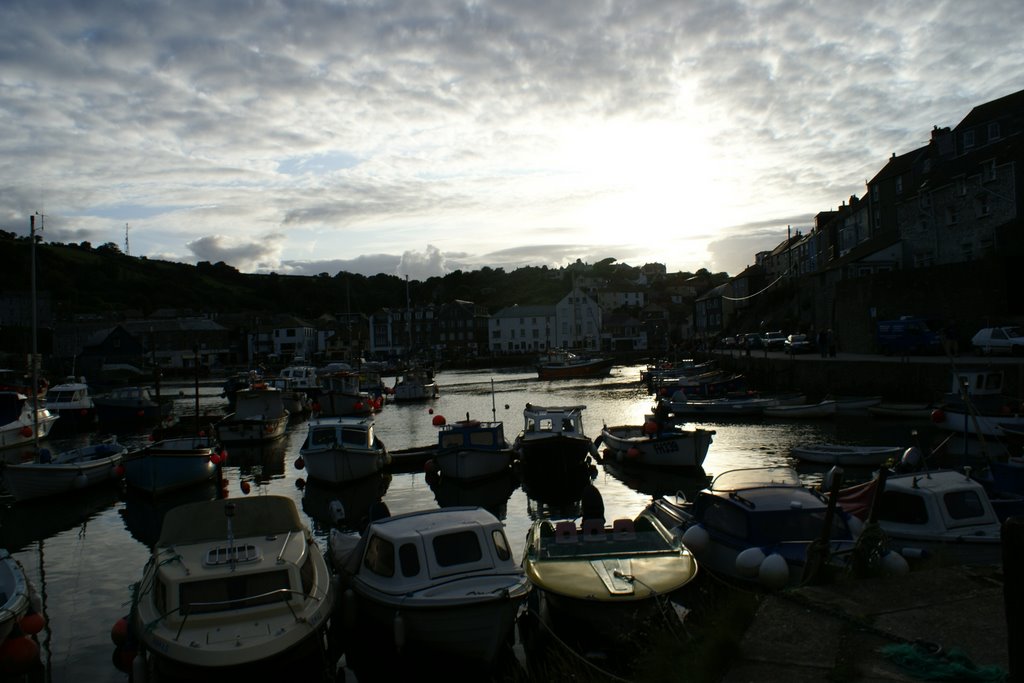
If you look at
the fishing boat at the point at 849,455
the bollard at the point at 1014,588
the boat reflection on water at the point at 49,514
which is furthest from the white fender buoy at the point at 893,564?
the boat reflection on water at the point at 49,514

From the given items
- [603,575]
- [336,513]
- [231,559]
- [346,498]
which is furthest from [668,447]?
[231,559]

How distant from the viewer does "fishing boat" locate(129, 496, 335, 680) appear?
9969mm

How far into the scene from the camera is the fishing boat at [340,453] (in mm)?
27109

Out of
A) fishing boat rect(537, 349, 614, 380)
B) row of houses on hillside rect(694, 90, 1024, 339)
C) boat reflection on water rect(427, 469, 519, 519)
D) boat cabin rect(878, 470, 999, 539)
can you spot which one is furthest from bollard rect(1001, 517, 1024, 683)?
fishing boat rect(537, 349, 614, 380)

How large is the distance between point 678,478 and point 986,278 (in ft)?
85.9

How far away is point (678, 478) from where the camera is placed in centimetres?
2730

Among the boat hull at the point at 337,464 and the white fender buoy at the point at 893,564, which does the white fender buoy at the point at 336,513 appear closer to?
the boat hull at the point at 337,464

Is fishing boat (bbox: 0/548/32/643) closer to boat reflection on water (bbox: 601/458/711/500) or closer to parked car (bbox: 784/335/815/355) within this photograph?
boat reflection on water (bbox: 601/458/711/500)

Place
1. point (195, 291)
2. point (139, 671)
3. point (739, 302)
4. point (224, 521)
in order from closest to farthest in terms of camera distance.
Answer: point (139, 671) → point (224, 521) → point (739, 302) → point (195, 291)

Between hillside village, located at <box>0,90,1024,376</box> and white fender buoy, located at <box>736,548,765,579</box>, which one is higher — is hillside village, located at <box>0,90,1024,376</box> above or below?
above

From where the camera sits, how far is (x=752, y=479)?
15289 mm

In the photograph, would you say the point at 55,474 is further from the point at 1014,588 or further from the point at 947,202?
the point at 947,202

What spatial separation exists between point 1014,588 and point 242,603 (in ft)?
31.3

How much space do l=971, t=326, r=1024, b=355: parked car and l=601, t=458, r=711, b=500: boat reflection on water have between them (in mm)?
18997
